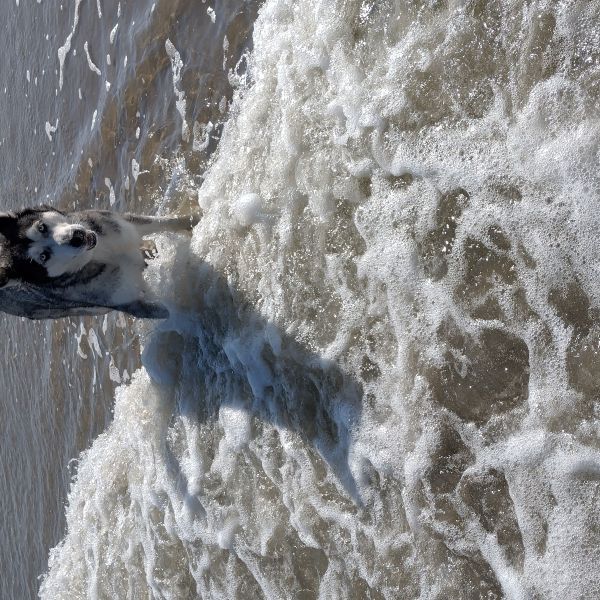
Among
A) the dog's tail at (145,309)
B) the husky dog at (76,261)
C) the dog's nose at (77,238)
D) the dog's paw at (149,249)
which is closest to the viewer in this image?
the dog's nose at (77,238)

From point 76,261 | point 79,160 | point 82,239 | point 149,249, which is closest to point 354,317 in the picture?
point 82,239

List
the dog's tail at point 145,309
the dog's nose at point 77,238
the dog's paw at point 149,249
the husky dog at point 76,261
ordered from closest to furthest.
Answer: the dog's nose at point 77,238, the husky dog at point 76,261, the dog's tail at point 145,309, the dog's paw at point 149,249

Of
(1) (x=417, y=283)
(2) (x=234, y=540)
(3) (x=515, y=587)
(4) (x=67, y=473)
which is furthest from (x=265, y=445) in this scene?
(4) (x=67, y=473)

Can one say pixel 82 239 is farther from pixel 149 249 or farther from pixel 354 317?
pixel 354 317

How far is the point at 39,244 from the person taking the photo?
17.5 feet

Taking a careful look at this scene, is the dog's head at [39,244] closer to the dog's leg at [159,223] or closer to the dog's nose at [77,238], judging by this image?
the dog's nose at [77,238]

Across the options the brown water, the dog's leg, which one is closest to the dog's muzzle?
the dog's leg

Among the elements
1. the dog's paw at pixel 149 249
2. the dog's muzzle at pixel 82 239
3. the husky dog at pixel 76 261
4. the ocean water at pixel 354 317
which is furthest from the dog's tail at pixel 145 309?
the dog's muzzle at pixel 82 239

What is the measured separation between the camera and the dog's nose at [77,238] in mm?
5180

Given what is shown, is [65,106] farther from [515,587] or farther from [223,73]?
[515,587]

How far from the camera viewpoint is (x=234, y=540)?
565 cm

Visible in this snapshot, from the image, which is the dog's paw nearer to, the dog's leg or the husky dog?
the husky dog

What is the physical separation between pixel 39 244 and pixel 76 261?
1.15ft

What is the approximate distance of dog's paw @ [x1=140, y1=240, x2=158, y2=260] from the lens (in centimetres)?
667
